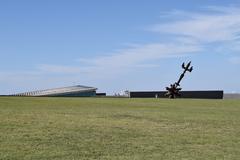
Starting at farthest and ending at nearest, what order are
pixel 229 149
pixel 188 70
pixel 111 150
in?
pixel 188 70 → pixel 229 149 → pixel 111 150

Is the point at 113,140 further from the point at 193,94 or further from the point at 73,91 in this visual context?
the point at 73,91

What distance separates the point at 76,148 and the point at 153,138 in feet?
11.1

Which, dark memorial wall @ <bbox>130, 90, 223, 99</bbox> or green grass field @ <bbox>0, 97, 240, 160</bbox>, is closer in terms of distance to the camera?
green grass field @ <bbox>0, 97, 240, 160</bbox>

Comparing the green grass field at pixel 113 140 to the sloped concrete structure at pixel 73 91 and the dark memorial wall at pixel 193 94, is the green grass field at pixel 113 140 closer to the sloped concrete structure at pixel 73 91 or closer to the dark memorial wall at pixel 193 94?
the dark memorial wall at pixel 193 94

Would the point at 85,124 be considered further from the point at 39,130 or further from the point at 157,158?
the point at 157,158

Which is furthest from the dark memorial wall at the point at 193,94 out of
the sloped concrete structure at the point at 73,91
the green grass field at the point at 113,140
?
the green grass field at the point at 113,140

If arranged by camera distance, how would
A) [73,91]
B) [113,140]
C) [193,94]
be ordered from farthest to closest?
[73,91] < [193,94] < [113,140]

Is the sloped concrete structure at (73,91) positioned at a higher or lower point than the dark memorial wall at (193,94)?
higher

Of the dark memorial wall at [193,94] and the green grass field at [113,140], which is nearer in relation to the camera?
the green grass field at [113,140]

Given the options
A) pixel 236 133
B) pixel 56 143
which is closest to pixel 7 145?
pixel 56 143

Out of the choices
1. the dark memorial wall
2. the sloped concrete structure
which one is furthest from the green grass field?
the sloped concrete structure

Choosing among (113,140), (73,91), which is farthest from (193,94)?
(113,140)

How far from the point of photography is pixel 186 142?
1647 centimetres

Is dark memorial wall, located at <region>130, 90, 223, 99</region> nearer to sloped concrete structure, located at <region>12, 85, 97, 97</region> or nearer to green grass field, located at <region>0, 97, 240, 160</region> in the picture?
sloped concrete structure, located at <region>12, 85, 97, 97</region>
